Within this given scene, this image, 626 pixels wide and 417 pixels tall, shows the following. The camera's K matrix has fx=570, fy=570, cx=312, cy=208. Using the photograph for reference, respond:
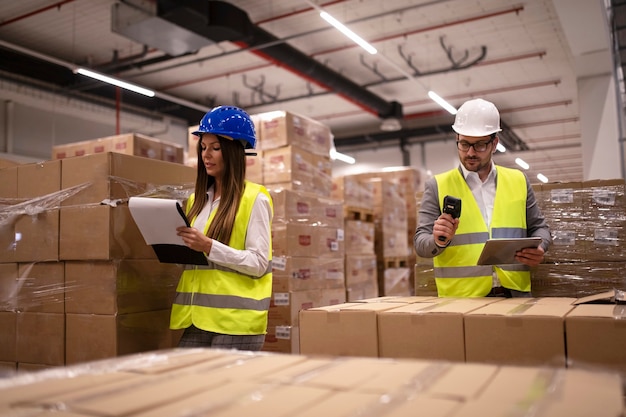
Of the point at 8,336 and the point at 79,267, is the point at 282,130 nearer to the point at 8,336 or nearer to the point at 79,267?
the point at 79,267

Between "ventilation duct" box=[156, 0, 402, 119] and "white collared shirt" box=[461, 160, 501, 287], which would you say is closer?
"white collared shirt" box=[461, 160, 501, 287]

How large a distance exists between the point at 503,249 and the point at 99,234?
202 centimetres

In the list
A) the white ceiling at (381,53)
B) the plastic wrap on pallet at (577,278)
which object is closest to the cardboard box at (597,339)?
the plastic wrap on pallet at (577,278)

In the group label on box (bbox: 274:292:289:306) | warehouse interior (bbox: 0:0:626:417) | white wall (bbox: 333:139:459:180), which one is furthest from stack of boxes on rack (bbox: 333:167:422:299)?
white wall (bbox: 333:139:459:180)

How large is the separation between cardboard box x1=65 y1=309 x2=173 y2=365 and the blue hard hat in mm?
1065

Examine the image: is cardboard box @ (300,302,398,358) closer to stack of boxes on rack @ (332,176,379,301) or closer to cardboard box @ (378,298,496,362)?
cardboard box @ (378,298,496,362)

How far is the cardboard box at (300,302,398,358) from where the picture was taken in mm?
2014

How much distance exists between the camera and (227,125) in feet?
9.45

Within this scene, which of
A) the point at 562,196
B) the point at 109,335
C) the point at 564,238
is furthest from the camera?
the point at 562,196

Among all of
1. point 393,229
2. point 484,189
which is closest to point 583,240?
point 484,189

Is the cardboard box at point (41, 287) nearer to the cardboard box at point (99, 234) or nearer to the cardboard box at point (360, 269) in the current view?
the cardboard box at point (99, 234)

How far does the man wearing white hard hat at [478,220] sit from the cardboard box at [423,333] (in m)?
0.79

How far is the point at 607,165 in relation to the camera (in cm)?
915

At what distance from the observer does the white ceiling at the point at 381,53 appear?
8.73m
